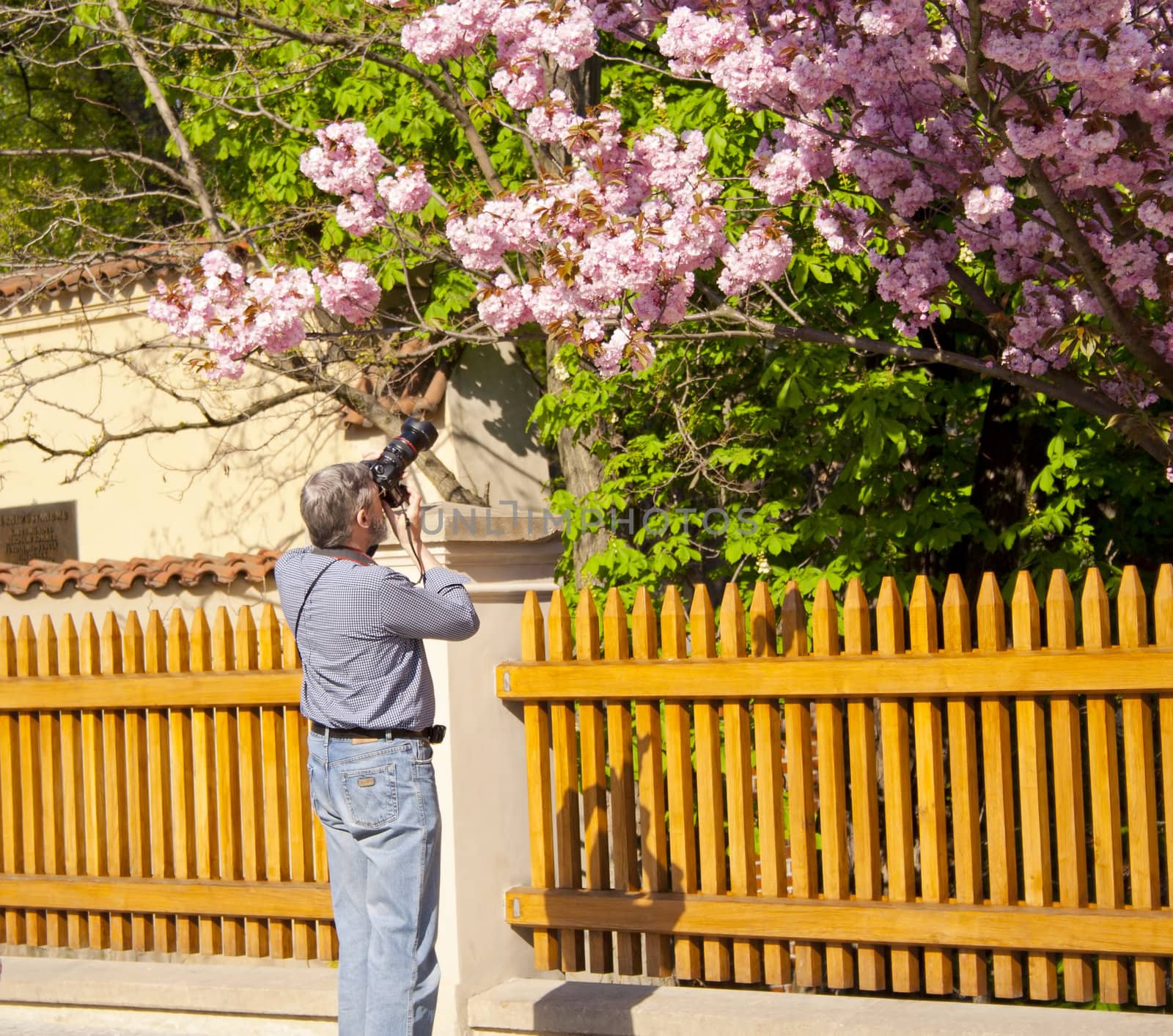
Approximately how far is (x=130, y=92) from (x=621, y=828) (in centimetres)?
1429

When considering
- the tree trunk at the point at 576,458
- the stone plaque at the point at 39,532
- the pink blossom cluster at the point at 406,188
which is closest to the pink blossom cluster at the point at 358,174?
the pink blossom cluster at the point at 406,188

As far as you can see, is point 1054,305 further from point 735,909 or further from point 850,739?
→ point 735,909

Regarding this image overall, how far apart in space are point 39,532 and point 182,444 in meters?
1.61

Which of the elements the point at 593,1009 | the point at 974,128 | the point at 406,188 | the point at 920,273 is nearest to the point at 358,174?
the point at 406,188

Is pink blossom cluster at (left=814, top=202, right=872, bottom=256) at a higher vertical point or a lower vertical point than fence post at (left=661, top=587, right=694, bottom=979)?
higher

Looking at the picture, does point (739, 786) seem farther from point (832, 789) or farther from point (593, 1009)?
point (593, 1009)

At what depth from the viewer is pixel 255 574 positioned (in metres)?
9.14

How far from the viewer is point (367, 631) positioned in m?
3.47

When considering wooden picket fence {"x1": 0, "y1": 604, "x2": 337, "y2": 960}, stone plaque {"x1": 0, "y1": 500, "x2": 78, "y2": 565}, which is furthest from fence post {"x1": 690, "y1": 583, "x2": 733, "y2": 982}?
stone plaque {"x1": 0, "y1": 500, "x2": 78, "y2": 565}

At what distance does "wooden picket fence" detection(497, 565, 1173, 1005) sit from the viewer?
12.9ft

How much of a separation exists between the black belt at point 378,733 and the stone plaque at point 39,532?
28.2 feet

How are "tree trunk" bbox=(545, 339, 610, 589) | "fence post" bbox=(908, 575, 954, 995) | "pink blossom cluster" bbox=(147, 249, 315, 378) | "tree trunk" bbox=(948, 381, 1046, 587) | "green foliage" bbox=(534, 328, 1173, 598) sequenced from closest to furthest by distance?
"fence post" bbox=(908, 575, 954, 995), "pink blossom cluster" bbox=(147, 249, 315, 378), "green foliage" bbox=(534, 328, 1173, 598), "tree trunk" bbox=(948, 381, 1046, 587), "tree trunk" bbox=(545, 339, 610, 589)

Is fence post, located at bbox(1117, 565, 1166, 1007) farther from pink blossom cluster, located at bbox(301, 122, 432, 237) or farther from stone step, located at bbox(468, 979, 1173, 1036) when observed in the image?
pink blossom cluster, located at bbox(301, 122, 432, 237)

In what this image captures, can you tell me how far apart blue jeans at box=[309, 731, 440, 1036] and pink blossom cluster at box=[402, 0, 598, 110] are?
8.71 ft
